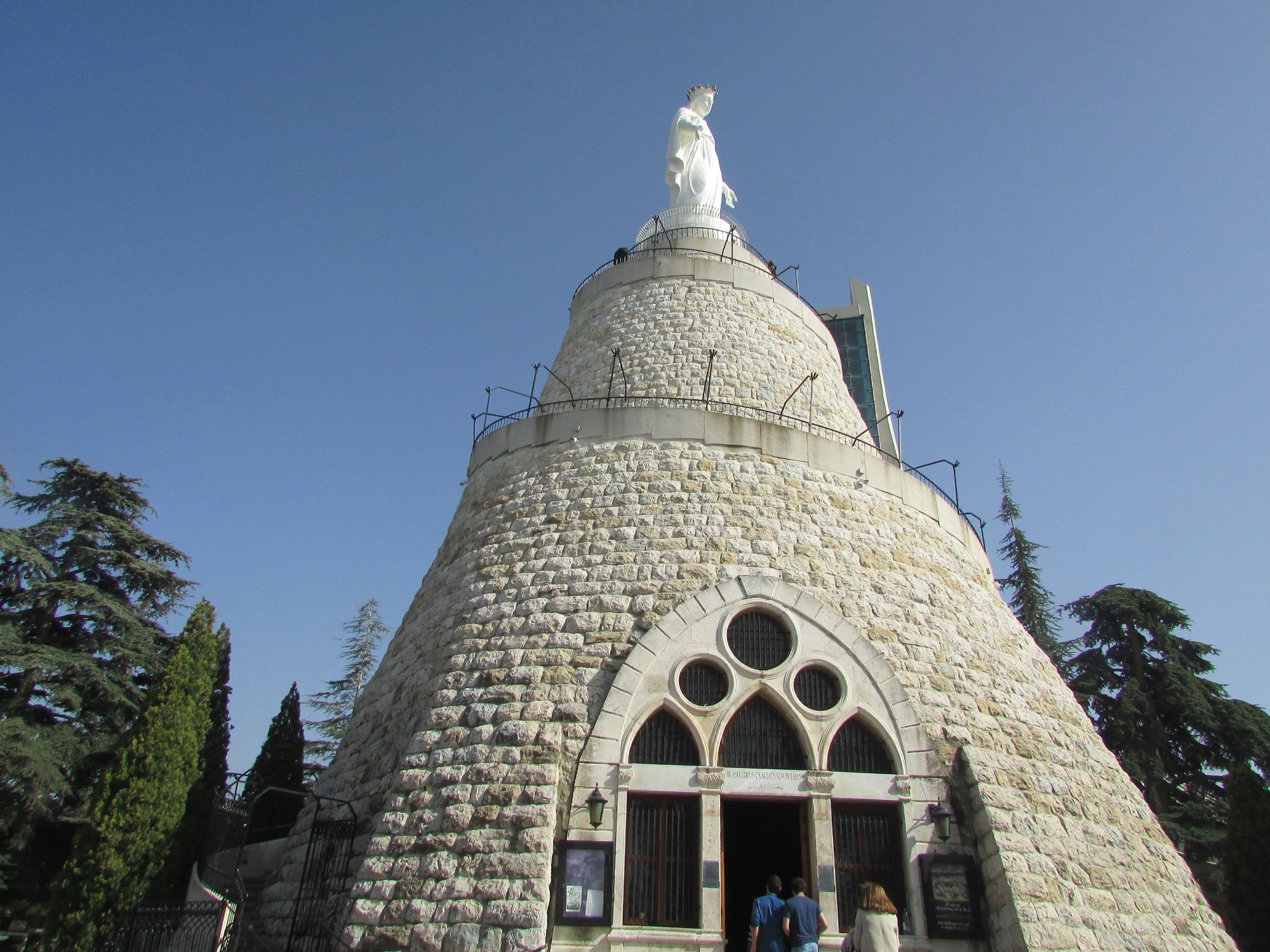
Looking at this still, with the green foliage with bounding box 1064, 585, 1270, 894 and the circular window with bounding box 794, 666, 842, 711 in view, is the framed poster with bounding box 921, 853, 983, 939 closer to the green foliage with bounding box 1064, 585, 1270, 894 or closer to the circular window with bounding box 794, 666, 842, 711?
the circular window with bounding box 794, 666, 842, 711

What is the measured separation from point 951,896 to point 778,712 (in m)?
2.37

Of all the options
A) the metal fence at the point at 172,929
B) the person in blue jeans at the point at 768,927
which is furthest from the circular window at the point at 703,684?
the metal fence at the point at 172,929

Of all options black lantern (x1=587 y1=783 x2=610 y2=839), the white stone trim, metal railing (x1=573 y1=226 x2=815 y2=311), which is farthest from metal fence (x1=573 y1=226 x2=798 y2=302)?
black lantern (x1=587 y1=783 x2=610 y2=839)

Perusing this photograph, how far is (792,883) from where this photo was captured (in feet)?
23.1

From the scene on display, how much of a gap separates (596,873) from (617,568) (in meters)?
3.37

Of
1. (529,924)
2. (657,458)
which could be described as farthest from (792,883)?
(657,458)

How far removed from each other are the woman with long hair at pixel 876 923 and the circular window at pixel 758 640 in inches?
121

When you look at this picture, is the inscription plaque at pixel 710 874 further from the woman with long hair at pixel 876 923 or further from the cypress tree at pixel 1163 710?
the cypress tree at pixel 1163 710

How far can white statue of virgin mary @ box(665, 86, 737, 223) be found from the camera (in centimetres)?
2020

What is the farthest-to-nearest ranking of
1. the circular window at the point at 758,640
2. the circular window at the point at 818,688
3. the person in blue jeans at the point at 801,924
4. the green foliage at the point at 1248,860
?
the green foliage at the point at 1248,860
the circular window at the point at 758,640
the circular window at the point at 818,688
the person in blue jeans at the point at 801,924

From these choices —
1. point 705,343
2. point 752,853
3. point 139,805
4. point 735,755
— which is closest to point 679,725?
point 735,755

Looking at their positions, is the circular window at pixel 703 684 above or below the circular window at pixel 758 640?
below

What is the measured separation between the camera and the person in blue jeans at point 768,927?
21.5 ft

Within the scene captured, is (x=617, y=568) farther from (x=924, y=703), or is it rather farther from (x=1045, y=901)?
(x=1045, y=901)
